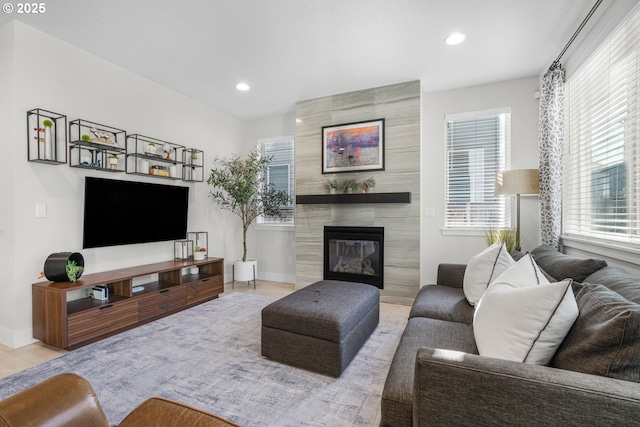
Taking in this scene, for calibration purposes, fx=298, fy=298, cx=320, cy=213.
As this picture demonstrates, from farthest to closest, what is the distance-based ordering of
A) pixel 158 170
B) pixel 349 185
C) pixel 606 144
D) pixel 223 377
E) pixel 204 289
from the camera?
pixel 349 185 < pixel 204 289 < pixel 158 170 < pixel 606 144 < pixel 223 377

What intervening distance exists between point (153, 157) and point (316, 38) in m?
2.30

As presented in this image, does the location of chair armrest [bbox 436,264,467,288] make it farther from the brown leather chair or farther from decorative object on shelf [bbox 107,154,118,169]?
decorative object on shelf [bbox 107,154,118,169]

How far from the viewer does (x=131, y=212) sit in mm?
3316

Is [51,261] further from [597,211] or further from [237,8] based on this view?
[597,211]

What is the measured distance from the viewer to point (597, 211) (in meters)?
2.33

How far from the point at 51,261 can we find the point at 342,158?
328 centimetres

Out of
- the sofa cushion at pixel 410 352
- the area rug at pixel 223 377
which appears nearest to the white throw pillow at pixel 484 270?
the sofa cushion at pixel 410 352

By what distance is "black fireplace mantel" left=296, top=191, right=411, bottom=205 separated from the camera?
3.72 m

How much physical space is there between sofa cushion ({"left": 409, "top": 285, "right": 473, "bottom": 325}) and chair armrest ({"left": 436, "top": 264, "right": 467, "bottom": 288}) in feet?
0.56

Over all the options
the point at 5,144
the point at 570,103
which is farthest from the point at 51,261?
the point at 570,103

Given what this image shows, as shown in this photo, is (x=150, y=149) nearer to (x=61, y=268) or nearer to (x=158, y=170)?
(x=158, y=170)

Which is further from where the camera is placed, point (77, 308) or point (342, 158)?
point (342, 158)

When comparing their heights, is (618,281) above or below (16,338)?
above

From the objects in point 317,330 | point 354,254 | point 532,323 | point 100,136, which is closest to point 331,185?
point 354,254
